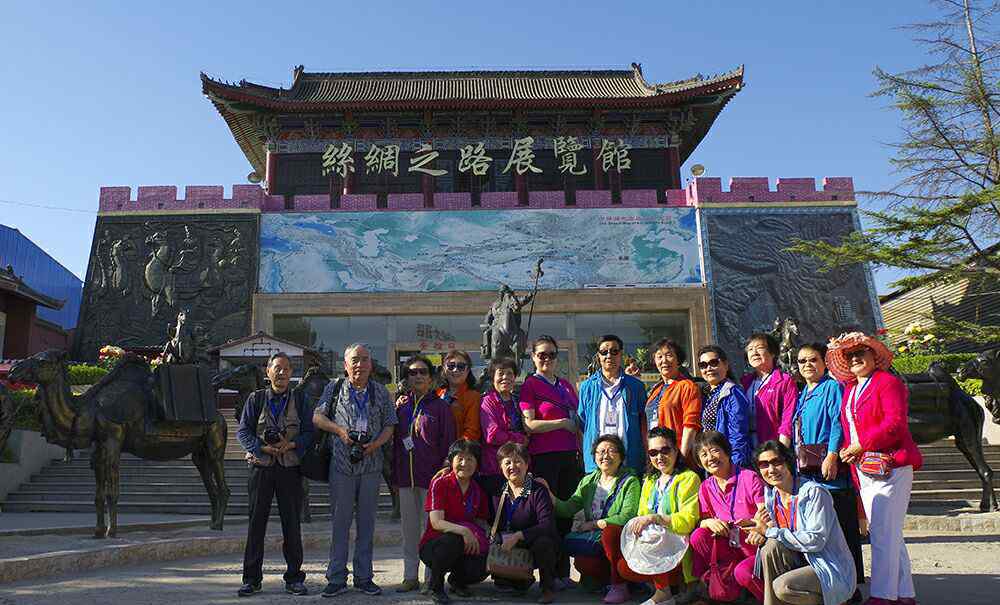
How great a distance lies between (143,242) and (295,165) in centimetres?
515

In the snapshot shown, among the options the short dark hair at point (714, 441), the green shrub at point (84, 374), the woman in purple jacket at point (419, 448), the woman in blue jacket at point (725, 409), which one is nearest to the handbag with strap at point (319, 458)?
the woman in purple jacket at point (419, 448)

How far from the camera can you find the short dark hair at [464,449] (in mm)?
4531

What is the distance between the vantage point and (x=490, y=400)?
16.5 feet

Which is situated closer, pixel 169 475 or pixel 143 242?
pixel 169 475

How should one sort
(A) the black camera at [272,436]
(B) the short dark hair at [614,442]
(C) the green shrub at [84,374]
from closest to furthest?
1. (B) the short dark hair at [614,442]
2. (A) the black camera at [272,436]
3. (C) the green shrub at [84,374]

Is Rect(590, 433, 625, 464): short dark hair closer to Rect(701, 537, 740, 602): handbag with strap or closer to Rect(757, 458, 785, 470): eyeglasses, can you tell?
Rect(701, 537, 740, 602): handbag with strap

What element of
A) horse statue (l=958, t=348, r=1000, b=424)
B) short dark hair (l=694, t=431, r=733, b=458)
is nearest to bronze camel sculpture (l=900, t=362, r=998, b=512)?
horse statue (l=958, t=348, r=1000, b=424)

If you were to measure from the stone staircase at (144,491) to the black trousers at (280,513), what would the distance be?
406cm

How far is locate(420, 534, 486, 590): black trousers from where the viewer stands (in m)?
4.24

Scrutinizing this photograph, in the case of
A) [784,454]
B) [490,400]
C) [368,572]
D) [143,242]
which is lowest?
[368,572]

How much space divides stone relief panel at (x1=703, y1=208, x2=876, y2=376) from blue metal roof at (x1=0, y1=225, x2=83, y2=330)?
22.7m

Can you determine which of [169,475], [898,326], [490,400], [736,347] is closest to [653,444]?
[490,400]

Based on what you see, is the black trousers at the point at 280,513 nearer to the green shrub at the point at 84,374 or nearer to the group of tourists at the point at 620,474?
the group of tourists at the point at 620,474

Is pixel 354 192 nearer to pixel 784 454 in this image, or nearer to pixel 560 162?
pixel 560 162
